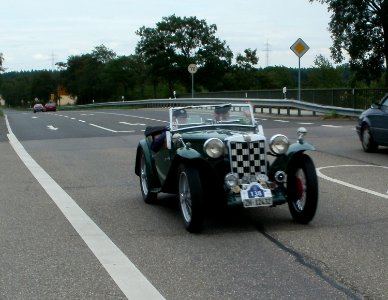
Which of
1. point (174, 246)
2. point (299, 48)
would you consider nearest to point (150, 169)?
point (174, 246)

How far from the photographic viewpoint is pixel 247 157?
25.7ft

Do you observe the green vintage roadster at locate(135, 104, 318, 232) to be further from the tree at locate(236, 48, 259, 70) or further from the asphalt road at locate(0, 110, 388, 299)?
the tree at locate(236, 48, 259, 70)

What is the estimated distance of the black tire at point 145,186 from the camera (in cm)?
960

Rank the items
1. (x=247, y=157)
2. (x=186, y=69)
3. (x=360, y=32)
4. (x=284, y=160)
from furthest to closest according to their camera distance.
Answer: (x=186, y=69) < (x=360, y=32) < (x=284, y=160) < (x=247, y=157)

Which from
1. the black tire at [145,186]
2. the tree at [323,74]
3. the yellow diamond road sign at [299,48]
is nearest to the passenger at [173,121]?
the black tire at [145,186]

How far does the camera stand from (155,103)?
5706cm

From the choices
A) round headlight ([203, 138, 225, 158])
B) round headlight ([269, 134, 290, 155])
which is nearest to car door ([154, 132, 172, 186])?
round headlight ([203, 138, 225, 158])

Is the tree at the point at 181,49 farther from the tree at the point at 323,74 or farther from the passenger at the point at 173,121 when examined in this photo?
the passenger at the point at 173,121

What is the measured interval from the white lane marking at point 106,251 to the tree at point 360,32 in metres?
28.0

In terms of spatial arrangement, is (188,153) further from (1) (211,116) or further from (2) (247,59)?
(2) (247,59)

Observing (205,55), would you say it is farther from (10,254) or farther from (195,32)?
(10,254)

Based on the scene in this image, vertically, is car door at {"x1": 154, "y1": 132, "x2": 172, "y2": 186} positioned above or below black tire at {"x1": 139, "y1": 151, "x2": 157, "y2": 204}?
above

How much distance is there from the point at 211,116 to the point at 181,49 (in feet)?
315

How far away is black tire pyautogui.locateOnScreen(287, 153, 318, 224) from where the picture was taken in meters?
7.77
